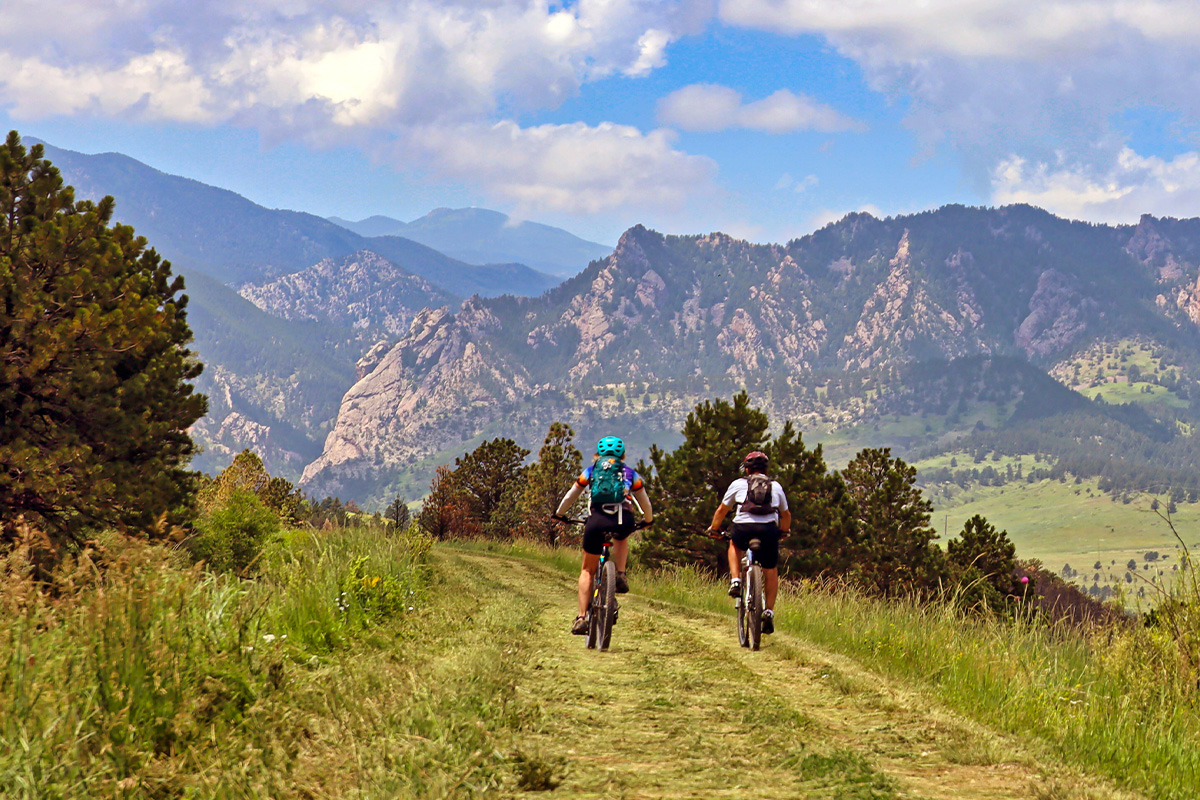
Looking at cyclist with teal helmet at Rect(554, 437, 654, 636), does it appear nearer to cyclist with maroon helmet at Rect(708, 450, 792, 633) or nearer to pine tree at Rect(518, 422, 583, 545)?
cyclist with maroon helmet at Rect(708, 450, 792, 633)

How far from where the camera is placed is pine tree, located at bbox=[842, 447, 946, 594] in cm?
4272

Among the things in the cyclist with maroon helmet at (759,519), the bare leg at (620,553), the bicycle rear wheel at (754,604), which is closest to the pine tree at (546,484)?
the cyclist with maroon helmet at (759,519)

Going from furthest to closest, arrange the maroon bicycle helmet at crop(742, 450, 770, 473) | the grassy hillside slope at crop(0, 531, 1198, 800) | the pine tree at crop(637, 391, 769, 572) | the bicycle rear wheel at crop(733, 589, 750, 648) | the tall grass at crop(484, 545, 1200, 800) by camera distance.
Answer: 1. the pine tree at crop(637, 391, 769, 572)
2. the maroon bicycle helmet at crop(742, 450, 770, 473)
3. the bicycle rear wheel at crop(733, 589, 750, 648)
4. the tall grass at crop(484, 545, 1200, 800)
5. the grassy hillside slope at crop(0, 531, 1198, 800)

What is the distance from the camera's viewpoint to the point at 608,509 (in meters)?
10.9

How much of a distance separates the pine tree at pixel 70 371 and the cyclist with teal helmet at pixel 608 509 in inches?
458

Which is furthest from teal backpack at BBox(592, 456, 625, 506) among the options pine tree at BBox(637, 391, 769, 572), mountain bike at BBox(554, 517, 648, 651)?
pine tree at BBox(637, 391, 769, 572)

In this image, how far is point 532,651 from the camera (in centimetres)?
938

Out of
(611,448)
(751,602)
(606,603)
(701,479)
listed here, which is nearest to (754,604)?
(751,602)

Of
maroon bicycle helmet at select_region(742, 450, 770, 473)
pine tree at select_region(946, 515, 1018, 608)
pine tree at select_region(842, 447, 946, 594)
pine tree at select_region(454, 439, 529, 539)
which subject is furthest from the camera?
pine tree at select_region(454, 439, 529, 539)

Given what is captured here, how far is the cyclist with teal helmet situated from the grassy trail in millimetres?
876

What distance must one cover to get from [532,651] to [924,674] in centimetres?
392

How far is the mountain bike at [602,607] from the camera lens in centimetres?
1048

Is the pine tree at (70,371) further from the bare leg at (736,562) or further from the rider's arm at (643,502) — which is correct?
the bare leg at (736,562)

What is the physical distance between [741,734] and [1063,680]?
142 inches
